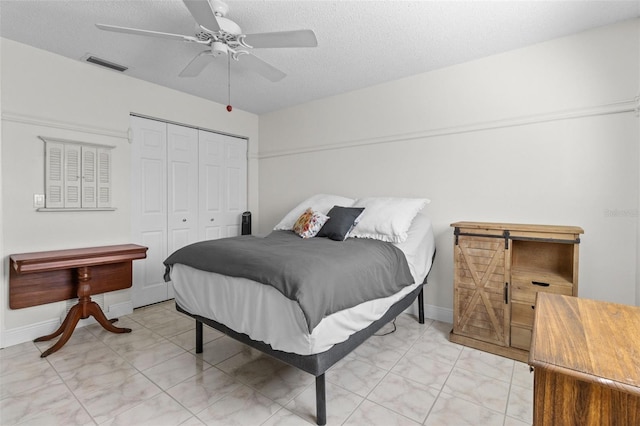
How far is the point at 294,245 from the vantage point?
2270 mm

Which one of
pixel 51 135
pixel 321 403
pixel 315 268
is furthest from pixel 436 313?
pixel 51 135

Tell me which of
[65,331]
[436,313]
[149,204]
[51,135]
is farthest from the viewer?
[149,204]

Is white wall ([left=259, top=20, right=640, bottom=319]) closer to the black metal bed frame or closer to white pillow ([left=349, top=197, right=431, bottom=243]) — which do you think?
white pillow ([left=349, top=197, right=431, bottom=243])

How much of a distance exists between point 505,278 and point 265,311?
188 centimetres

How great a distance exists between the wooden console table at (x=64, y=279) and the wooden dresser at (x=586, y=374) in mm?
3139

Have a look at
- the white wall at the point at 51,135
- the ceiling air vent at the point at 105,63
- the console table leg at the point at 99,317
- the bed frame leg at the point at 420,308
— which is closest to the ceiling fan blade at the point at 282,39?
the ceiling air vent at the point at 105,63

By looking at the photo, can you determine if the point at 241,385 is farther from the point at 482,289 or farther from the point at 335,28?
the point at 335,28

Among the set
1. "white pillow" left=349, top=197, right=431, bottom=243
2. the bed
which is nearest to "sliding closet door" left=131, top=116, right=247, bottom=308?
the bed

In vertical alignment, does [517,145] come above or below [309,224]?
above

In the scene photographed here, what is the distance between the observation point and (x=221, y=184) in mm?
4262

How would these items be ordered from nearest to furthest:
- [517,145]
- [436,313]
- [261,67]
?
[261,67] < [517,145] < [436,313]

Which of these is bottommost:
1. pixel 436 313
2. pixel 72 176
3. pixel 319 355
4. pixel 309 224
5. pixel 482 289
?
pixel 436 313

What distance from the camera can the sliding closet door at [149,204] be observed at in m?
3.40

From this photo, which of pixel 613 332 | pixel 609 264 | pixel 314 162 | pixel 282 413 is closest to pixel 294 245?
pixel 282 413
